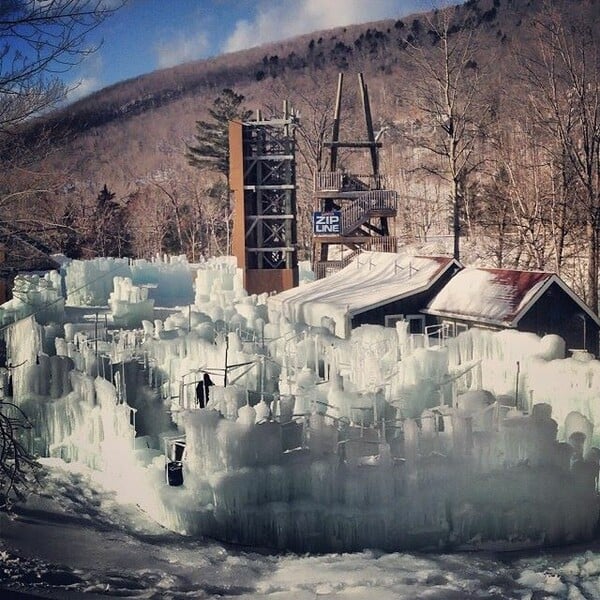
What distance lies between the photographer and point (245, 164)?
76.6ft

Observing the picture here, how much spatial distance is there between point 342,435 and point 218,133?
115 ft

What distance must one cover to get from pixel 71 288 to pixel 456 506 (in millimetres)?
19084

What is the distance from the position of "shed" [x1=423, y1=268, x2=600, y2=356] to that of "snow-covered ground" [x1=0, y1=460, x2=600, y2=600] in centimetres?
585

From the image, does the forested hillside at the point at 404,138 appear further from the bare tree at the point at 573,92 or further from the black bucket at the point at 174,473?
the black bucket at the point at 174,473

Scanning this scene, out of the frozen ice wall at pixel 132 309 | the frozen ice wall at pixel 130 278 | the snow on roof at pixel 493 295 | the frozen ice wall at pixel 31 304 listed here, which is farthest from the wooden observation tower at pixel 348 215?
the frozen ice wall at pixel 31 304

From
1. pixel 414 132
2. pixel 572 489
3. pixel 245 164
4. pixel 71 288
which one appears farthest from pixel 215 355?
pixel 414 132

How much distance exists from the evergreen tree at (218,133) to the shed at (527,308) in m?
29.0

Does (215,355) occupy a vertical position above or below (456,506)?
above

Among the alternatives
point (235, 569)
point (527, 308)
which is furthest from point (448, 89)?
point (235, 569)

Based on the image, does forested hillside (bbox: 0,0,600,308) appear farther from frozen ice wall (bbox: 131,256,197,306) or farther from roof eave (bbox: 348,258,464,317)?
roof eave (bbox: 348,258,464,317)

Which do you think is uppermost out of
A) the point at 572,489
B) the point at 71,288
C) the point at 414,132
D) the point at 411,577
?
the point at 414,132

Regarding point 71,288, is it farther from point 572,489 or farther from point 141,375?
point 572,489

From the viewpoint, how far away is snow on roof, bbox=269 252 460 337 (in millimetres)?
15688

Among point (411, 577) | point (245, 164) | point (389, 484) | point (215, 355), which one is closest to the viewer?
point (411, 577)
